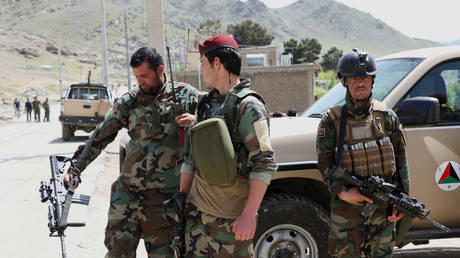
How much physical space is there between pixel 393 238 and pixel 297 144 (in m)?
0.97

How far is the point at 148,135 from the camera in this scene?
3.39m

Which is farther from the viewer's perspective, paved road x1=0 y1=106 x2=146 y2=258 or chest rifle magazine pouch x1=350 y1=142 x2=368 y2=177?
paved road x1=0 y1=106 x2=146 y2=258

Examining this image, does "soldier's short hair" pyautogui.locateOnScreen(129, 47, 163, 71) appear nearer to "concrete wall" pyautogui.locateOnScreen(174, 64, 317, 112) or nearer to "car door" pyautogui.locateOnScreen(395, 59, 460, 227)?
→ "car door" pyautogui.locateOnScreen(395, 59, 460, 227)

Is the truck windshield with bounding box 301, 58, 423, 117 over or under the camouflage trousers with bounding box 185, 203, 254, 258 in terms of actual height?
over

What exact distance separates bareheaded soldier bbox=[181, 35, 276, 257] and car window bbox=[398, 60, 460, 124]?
1950mm

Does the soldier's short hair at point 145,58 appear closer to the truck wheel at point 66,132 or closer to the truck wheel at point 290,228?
the truck wheel at point 290,228

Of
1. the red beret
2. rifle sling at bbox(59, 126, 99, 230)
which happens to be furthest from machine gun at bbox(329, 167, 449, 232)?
rifle sling at bbox(59, 126, 99, 230)

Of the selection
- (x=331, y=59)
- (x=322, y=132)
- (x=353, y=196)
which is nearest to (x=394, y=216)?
(x=353, y=196)

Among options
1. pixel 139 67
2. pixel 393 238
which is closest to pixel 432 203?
pixel 393 238

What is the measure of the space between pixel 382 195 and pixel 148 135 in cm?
158

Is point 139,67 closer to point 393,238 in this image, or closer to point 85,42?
point 393,238

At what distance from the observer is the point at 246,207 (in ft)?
8.05

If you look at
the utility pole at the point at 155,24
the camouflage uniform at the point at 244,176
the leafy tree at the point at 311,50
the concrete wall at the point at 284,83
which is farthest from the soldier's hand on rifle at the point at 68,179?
the leafy tree at the point at 311,50

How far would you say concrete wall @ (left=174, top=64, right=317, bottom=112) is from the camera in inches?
1378
